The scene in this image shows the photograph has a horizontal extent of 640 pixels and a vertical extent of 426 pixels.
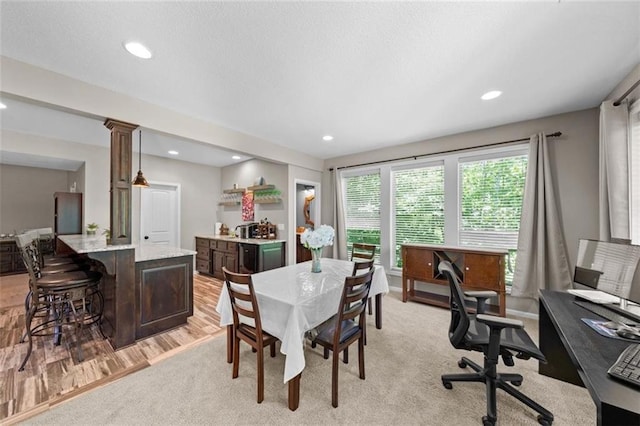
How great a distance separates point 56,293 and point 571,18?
4.65m

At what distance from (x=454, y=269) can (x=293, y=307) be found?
2.89 m

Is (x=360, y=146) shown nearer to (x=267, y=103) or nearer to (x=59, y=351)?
(x=267, y=103)

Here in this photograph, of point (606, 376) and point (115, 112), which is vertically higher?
point (115, 112)

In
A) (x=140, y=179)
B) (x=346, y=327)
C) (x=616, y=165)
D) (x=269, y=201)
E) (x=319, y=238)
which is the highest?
(x=140, y=179)

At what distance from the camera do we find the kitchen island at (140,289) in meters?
2.44

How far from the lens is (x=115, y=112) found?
2494 millimetres

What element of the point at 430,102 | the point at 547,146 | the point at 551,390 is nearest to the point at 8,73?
the point at 430,102

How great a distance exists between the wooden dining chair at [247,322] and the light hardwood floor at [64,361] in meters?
1.03

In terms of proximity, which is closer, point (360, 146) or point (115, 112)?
point (115, 112)

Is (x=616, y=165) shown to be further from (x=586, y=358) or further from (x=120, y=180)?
(x=120, y=180)

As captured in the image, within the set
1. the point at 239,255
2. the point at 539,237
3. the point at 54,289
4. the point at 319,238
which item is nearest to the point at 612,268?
the point at 539,237

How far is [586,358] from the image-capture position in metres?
1.09

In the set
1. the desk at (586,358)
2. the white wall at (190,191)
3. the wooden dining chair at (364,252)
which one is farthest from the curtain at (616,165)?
the white wall at (190,191)

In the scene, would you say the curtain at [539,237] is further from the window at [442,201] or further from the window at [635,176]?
the window at [635,176]
